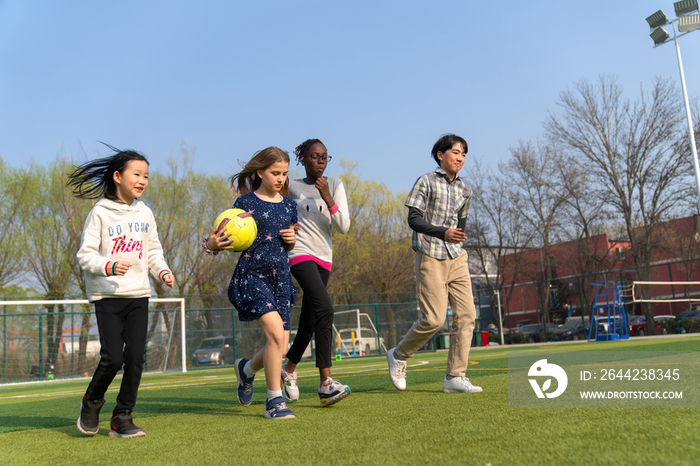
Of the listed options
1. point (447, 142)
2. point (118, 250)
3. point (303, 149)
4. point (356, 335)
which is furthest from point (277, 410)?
point (356, 335)

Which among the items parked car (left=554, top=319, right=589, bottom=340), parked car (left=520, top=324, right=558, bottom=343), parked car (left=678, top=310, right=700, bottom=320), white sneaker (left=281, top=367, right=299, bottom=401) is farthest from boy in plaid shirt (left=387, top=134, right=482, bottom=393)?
parked car (left=520, top=324, right=558, bottom=343)

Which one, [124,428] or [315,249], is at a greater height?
[315,249]

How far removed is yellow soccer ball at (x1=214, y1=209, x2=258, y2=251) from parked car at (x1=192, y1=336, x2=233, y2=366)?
59.8 feet

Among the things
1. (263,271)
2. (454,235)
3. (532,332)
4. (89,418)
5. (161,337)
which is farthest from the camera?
(532,332)

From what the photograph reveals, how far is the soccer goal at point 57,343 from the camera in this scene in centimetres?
1791

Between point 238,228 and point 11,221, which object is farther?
point 11,221

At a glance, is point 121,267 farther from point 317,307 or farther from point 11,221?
point 11,221

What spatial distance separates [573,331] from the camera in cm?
3159

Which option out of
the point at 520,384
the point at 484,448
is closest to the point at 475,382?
the point at 520,384

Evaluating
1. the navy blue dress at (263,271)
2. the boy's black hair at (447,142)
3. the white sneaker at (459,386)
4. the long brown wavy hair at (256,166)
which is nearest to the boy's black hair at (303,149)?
the long brown wavy hair at (256,166)

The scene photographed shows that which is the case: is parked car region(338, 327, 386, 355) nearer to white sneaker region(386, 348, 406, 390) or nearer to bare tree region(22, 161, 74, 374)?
bare tree region(22, 161, 74, 374)

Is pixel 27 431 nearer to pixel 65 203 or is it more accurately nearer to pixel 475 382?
pixel 475 382

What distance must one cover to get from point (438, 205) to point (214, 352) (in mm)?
18349

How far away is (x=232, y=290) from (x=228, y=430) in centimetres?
96
